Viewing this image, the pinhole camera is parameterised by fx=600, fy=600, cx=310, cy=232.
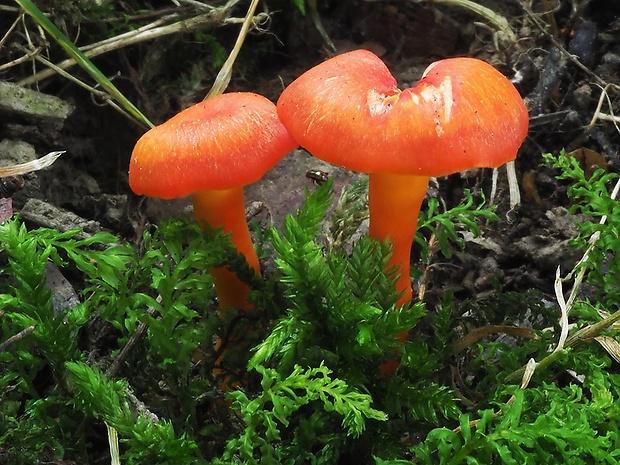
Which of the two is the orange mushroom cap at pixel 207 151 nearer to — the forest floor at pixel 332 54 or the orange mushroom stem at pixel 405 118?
the orange mushroom stem at pixel 405 118

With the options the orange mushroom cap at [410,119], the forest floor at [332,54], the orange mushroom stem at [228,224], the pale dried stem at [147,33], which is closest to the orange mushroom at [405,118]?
the orange mushroom cap at [410,119]

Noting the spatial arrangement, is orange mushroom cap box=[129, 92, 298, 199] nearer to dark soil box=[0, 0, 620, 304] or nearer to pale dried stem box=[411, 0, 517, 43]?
dark soil box=[0, 0, 620, 304]

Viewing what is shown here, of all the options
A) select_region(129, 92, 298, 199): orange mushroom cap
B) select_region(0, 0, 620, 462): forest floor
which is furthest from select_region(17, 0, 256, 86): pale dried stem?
select_region(129, 92, 298, 199): orange mushroom cap

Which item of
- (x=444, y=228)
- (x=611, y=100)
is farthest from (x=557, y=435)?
(x=611, y=100)

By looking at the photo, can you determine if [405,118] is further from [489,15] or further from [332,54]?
[489,15]

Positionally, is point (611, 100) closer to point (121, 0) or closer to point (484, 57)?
point (484, 57)

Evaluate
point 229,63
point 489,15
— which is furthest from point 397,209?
point 489,15
